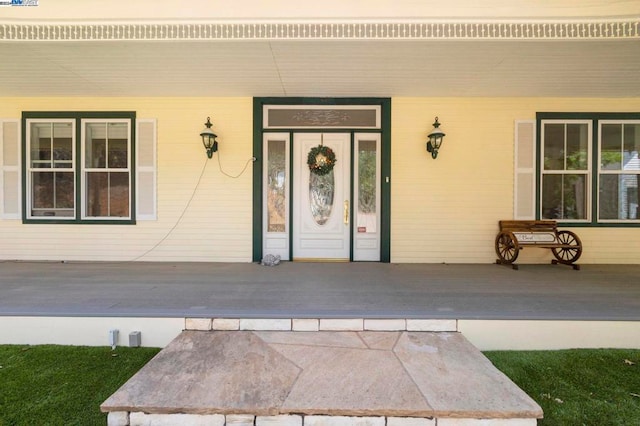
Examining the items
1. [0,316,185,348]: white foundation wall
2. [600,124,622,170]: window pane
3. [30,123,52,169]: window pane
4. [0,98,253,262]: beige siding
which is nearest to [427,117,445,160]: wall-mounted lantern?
[600,124,622,170]: window pane

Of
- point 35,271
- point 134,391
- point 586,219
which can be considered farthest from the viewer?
point 586,219

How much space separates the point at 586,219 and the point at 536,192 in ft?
3.00

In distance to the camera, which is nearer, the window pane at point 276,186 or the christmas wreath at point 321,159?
the christmas wreath at point 321,159

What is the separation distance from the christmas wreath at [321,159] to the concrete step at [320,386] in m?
2.99

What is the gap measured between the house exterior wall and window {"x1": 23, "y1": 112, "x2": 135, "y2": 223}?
8.5 inches

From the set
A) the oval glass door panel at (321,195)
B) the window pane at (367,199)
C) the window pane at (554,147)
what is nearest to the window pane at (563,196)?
the window pane at (554,147)

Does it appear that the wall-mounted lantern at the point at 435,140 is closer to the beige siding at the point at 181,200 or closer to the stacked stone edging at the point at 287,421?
the beige siding at the point at 181,200

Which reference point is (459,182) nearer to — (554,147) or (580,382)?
(554,147)

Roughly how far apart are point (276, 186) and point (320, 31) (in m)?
2.62

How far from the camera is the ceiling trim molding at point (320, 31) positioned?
2.93 metres

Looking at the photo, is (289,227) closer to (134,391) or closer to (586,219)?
(134,391)

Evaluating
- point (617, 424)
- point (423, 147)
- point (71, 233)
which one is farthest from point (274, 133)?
point (617, 424)

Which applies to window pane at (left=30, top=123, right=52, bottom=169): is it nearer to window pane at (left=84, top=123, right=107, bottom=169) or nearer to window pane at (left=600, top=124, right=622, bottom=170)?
window pane at (left=84, top=123, right=107, bottom=169)

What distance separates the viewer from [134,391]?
1.90 metres
